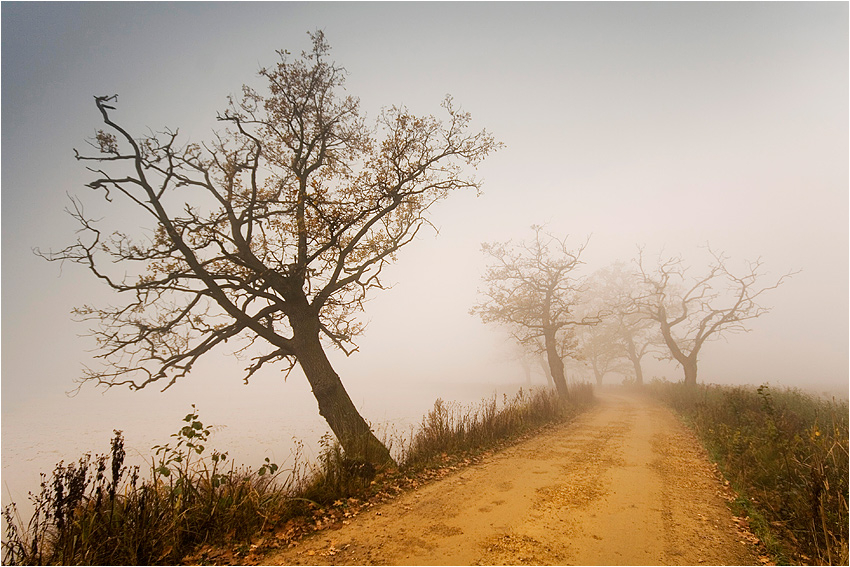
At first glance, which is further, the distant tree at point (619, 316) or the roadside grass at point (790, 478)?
the distant tree at point (619, 316)

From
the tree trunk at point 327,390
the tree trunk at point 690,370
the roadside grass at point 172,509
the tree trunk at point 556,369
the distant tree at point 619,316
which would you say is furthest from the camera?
the distant tree at point 619,316

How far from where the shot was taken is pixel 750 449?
6887 millimetres

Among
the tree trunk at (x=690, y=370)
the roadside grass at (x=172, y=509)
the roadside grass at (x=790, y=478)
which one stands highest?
the roadside grass at (x=172, y=509)

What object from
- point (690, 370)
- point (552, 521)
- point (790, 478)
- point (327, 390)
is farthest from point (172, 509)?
point (690, 370)

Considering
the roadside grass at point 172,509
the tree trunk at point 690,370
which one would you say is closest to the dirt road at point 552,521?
the roadside grass at point 172,509

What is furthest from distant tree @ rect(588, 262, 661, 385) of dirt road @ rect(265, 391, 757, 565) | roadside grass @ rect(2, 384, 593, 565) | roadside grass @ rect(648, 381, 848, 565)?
roadside grass @ rect(2, 384, 593, 565)

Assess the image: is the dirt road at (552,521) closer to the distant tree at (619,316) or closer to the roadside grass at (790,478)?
the roadside grass at (790,478)

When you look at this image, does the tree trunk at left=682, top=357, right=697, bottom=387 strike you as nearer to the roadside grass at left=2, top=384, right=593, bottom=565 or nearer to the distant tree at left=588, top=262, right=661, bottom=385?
the distant tree at left=588, top=262, right=661, bottom=385

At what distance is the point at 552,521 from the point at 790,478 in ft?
13.2

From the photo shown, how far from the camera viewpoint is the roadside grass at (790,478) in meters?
3.81

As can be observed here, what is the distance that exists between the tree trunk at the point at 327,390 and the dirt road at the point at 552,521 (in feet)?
7.48

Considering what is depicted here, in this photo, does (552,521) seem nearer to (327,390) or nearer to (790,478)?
(790,478)

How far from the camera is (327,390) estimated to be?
8.00 m

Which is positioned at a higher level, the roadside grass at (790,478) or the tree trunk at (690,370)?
the roadside grass at (790,478)
